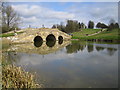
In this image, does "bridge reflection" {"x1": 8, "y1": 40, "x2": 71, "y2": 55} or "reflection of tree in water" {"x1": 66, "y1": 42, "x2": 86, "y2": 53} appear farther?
"bridge reflection" {"x1": 8, "y1": 40, "x2": 71, "y2": 55}

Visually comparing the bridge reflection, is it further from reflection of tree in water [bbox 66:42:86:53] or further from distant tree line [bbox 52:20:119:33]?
distant tree line [bbox 52:20:119:33]

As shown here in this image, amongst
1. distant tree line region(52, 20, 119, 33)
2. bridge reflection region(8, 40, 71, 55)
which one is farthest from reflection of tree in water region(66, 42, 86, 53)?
distant tree line region(52, 20, 119, 33)

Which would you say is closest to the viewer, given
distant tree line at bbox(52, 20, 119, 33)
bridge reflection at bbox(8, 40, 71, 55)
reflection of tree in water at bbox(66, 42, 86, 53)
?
reflection of tree in water at bbox(66, 42, 86, 53)

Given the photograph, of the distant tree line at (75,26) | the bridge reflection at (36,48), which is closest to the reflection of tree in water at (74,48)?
the bridge reflection at (36,48)

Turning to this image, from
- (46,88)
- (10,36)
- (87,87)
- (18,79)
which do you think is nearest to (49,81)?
(46,88)

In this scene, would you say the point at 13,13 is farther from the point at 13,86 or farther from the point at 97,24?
the point at 97,24

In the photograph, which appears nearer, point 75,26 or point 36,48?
point 36,48

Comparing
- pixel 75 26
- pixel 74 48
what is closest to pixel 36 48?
pixel 74 48

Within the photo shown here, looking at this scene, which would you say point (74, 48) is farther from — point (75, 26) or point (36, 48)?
point (75, 26)

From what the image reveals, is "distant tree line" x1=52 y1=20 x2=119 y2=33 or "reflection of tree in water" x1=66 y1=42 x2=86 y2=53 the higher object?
"distant tree line" x1=52 y1=20 x2=119 y2=33

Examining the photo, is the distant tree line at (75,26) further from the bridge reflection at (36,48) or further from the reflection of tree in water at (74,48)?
the reflection of tree in water at (74,48)

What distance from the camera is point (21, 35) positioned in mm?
36344

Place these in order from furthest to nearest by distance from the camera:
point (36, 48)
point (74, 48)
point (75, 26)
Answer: point (75, 26), point (36, 48), point (74, 48)

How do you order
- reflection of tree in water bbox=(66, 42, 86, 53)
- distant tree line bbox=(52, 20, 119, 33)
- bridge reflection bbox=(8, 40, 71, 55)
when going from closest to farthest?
1. reflection of tree in water bbox=(66, 42, 86, 53)
2. bridge reflection bbox=(8, 40, 71, 55)
3. distant tree line bbox=(52, 20, 119, 33)
